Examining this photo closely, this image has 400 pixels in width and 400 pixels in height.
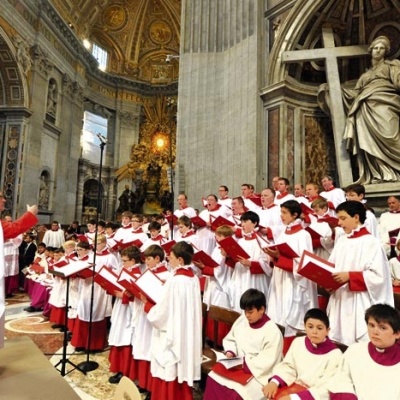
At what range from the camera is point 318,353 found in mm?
2709

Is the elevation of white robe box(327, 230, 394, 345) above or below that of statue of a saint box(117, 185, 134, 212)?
below

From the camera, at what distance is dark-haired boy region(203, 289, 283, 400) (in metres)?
2.95

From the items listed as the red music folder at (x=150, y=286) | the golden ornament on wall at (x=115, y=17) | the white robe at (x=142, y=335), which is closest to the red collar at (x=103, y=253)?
the white robe at (x=142, y=335)

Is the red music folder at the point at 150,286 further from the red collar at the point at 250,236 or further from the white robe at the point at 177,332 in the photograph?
the red collar at the point at 250,236

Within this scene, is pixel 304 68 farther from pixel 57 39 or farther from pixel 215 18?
pixel 57 39

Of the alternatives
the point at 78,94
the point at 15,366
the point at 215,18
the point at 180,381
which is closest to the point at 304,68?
the point at 215,18

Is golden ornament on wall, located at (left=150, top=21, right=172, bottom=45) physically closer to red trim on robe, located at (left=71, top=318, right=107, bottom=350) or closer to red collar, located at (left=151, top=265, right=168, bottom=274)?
red trim on robe, located at (left=71, top=318, right=107, bottom=350)

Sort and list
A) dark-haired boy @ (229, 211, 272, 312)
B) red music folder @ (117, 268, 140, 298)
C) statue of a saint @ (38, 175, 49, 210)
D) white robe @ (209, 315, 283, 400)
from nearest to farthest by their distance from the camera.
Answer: white robe @ (209, 315, 283, 400), red music folder @ (117, 268, 140, 298), dark-haired boy @ (229, 211, 272, 312), statue of a saint @ (38, 175, 49, 210)

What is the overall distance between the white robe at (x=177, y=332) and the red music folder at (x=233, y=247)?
0.59 m

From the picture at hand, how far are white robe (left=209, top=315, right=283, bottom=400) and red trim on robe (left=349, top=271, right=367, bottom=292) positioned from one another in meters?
0.73

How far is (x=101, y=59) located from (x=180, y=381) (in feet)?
84.7

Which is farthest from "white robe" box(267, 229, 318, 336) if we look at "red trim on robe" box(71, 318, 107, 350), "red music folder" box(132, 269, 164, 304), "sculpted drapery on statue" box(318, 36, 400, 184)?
"sculpted drapery on statue" box(318, 36, 400, 184)

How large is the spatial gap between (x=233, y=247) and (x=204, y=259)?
565 mm

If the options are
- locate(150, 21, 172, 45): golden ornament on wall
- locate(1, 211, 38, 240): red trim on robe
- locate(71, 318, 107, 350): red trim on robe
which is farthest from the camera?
locate(150, 21, 172, 45): golden ornament on wall
